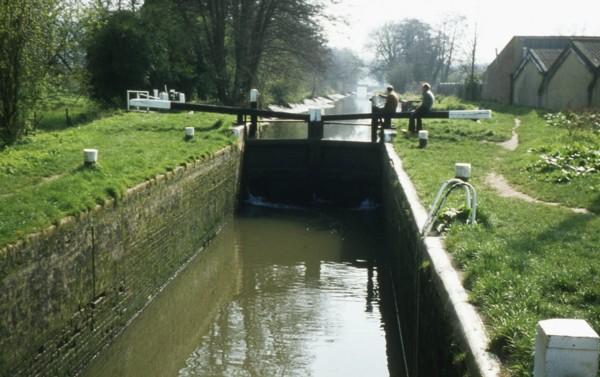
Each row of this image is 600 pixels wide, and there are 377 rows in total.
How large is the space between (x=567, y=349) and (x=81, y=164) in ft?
23.4

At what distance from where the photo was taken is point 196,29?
86.7 feet

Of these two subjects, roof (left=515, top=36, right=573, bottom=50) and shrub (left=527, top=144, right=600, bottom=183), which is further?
roof (left=515, top=36, right=573, bottom=50)

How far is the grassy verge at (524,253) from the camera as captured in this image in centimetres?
377

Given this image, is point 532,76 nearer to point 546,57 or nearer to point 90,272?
point 546,57

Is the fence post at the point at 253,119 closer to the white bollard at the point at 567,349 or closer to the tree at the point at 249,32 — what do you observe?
the tree at the point at 249,32

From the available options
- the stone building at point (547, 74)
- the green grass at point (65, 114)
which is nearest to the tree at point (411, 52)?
the stone building at point (547, 74)

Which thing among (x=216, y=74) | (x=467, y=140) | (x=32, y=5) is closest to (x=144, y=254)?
(x=32, y=5)

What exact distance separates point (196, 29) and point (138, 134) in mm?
14436

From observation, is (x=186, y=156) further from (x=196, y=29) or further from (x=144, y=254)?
(x=196, y=29)

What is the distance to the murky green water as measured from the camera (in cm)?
691

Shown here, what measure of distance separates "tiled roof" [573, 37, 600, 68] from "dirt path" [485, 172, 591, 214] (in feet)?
48.9

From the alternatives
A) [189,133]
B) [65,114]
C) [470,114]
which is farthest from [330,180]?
[65,114]

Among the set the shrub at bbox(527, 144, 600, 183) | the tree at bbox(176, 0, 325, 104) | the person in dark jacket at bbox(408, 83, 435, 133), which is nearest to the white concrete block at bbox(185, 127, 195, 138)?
the person in dark jacket at bbox(408, 83, 435, 133)

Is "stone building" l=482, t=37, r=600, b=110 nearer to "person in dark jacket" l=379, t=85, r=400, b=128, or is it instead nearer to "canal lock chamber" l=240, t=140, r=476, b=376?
"person in dark jacket" l=379, t=85, r=400, b=128
